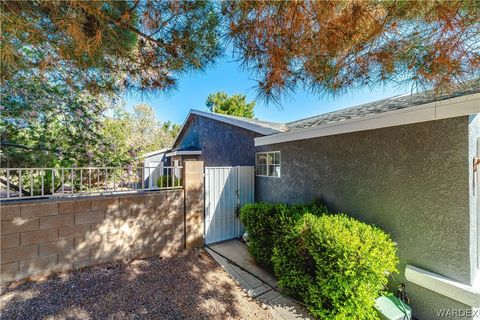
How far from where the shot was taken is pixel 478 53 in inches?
81.4

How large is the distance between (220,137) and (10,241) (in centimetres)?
851

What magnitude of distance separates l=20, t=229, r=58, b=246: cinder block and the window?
6080mm

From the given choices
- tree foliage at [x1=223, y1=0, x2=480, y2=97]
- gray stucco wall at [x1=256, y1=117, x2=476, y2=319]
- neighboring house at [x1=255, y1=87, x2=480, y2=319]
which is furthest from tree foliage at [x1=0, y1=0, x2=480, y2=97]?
gray stucco wall at [x1=256, y1=117, x2=476, y2=319]

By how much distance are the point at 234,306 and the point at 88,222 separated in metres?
3.89

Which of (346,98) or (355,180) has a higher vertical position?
(346,98)

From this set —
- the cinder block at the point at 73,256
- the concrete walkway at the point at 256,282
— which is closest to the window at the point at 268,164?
the concrete walkway at the point at 256,282

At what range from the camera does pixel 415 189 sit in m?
3.72

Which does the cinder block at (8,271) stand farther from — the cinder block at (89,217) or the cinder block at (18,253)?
the cinder block at (89,217)

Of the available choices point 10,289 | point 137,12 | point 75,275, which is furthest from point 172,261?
point 137,12

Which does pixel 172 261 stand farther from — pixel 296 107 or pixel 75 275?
pixel 296 107

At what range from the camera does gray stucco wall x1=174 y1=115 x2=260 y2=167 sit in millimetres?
9047

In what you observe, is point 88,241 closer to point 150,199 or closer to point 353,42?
point 150,199

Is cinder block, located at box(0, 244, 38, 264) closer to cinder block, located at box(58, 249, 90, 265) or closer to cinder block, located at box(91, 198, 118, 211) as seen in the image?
cinder block, located at box(58, 249, 90, 265)

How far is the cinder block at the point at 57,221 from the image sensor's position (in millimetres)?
4391
